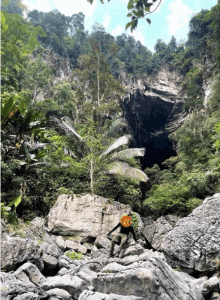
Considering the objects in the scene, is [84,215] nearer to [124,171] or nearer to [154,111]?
[124,171]

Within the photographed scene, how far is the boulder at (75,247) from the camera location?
7.19 m

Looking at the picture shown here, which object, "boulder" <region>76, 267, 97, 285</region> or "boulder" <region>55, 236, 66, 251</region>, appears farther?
"boulder" <region>55, 236, 66, 251</region>

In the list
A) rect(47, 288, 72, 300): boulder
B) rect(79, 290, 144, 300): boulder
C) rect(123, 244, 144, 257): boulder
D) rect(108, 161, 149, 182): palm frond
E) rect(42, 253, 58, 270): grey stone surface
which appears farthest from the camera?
rect(108, 161, 149, 182): palm frond

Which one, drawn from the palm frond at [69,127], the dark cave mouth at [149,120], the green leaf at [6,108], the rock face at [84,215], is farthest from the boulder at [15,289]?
the dark cave mouth at [149,120]

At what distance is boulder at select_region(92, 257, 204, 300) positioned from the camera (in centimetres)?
312

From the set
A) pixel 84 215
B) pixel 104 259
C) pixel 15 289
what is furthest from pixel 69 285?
pixel 84 215

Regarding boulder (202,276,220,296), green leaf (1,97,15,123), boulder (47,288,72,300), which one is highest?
green leaf (1,97,15,123)

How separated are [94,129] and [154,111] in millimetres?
10710

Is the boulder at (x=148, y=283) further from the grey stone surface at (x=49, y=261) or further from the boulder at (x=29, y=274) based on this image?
the grey stone surface at (x=49, y=261)

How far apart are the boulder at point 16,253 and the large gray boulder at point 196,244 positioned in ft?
10.0

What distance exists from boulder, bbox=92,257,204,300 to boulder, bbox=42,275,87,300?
391 millimetres

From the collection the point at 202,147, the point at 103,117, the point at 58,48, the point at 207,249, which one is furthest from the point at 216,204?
the point at 58,48

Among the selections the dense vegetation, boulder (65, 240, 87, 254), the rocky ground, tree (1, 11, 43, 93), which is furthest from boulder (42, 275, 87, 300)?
tree (1, 11, 43, 93)

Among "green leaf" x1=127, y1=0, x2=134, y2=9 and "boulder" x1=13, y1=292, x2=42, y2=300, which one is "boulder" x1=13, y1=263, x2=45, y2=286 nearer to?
"boulder" x1=13, y1=292, x2=42, y2=300
